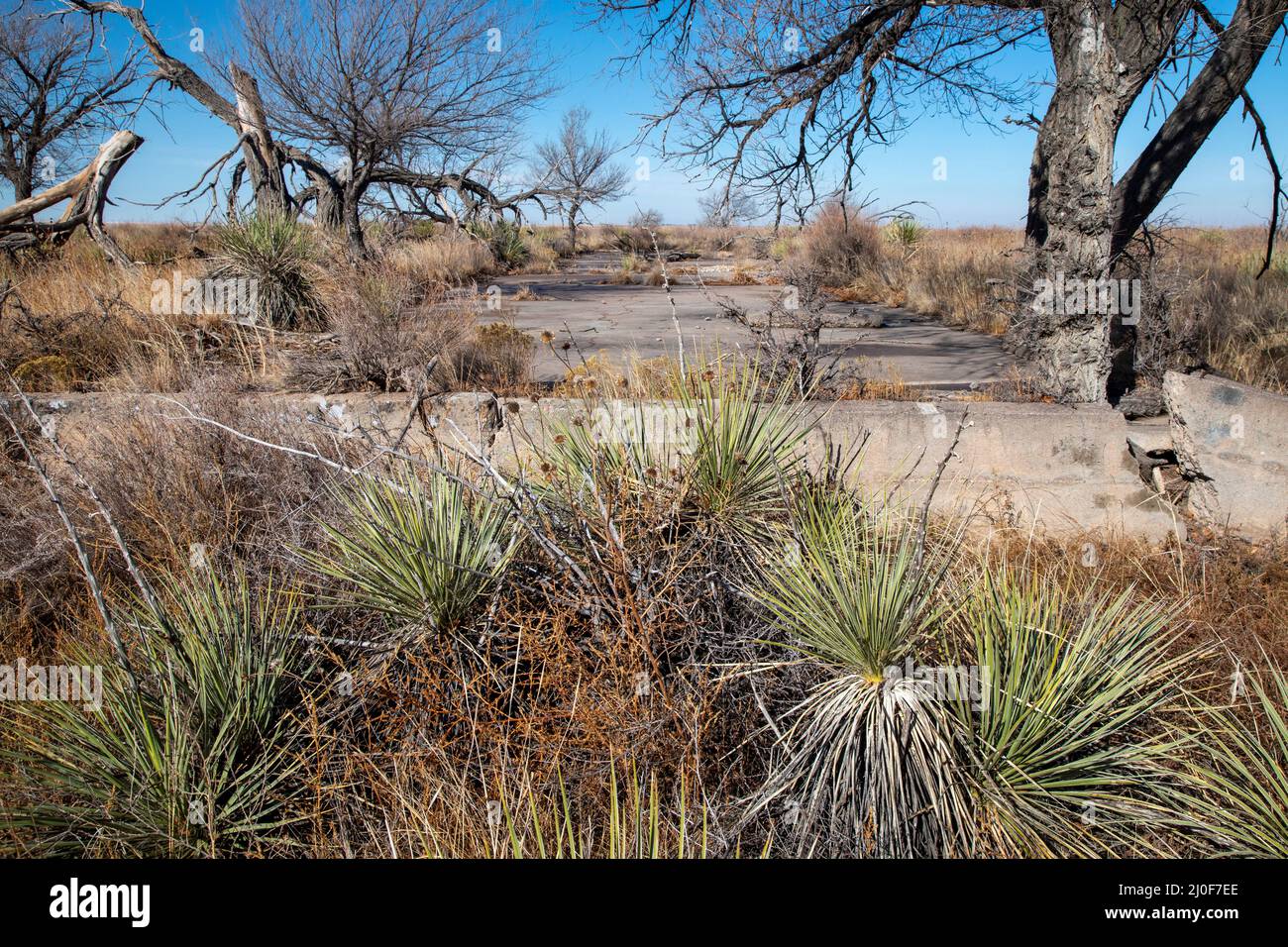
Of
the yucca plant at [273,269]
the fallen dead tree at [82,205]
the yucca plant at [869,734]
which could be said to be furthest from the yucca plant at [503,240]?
the yucca plant at [869,734]

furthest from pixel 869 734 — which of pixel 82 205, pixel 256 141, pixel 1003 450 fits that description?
pixel 256 141

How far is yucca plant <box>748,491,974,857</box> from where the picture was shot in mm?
2488

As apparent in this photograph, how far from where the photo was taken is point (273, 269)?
822cm

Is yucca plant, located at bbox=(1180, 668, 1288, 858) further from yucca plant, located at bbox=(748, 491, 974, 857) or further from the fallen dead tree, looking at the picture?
the fallen dead tree

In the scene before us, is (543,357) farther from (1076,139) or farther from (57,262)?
(57,262)

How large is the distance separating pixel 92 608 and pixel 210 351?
371cm

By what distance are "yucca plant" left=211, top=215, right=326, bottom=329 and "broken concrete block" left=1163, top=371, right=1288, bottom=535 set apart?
25.2 ft

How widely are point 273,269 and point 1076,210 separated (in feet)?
24.1

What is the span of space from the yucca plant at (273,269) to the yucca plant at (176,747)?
5.80 m

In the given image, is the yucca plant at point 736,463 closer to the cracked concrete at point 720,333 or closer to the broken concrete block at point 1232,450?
the cracked concrete at point 720,333

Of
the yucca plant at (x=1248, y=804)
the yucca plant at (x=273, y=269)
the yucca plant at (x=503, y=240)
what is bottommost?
the yucca plant at (x=1248, y=804)

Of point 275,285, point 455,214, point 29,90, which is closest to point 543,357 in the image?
point 275,285

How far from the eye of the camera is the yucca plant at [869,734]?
249cm

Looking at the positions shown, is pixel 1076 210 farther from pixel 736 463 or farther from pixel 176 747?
pixel 176 747
